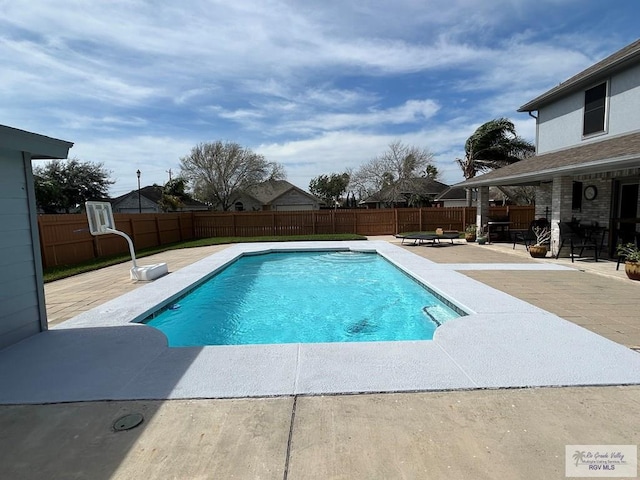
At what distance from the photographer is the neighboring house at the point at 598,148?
27.7 feet

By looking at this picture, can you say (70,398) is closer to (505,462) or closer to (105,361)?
(105,361)

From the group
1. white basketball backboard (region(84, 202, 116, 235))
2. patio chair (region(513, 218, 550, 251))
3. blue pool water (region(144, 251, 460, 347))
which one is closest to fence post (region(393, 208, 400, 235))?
patio chair (region(513, 218, 550, 251))

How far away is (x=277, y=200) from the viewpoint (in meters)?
37.5

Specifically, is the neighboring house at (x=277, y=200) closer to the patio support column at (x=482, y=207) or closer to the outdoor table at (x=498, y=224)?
the outdoor table at (x=498, y=224)

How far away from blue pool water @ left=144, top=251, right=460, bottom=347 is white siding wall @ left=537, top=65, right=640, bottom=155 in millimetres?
7424

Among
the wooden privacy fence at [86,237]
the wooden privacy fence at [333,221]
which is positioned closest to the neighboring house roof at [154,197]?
the wooden privacy fence at [333,221]

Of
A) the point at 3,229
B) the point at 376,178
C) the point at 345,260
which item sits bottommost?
the point at 345,260

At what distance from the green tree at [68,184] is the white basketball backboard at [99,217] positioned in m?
26.4

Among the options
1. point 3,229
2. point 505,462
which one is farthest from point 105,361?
point 505,462

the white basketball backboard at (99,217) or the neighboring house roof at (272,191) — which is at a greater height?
the neighboring house roof at (272,191)

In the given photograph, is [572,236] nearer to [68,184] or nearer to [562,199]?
[562,199]

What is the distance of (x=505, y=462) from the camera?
1.97 meters

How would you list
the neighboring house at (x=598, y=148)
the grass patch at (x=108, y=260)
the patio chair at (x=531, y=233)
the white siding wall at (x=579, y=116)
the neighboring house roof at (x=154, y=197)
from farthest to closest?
the neighboring house roof at (x=154, y=197) < the patio chair at (x=531, y=233) < the white siding wall at (x=579, y=116) < the grass patch at (x=108, y=260) < the neighboring house at (x=598, y=148)

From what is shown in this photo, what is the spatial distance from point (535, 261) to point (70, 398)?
1016 centimetres
